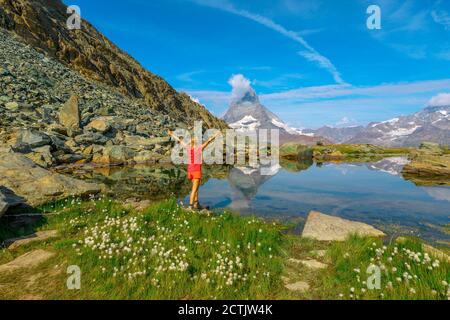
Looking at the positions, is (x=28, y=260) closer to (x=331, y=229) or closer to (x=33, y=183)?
(x=33, y=183)

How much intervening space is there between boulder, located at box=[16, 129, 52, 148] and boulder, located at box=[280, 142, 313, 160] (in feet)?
182

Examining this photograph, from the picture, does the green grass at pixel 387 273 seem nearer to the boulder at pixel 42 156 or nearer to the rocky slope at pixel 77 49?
the boulder at pixel 42 156

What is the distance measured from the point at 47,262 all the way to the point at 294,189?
69.2ft

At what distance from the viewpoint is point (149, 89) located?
13775cm

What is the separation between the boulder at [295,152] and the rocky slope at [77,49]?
40.3 metres

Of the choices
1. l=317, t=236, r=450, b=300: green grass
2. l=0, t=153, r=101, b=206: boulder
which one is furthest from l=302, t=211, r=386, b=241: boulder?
l=0, t=153, r=101, b=206: boulder

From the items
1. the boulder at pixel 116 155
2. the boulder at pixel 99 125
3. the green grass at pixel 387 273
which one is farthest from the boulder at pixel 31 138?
the green grass at pixel 387 273

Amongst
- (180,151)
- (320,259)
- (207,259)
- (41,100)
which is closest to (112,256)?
(207,259)

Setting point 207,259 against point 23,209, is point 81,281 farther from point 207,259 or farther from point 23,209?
point 23,209

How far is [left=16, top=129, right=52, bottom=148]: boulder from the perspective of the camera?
3284cm

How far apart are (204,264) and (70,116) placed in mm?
42975

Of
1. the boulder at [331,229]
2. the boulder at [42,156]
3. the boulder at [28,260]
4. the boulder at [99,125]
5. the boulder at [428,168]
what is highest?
the boulder at [99,125]

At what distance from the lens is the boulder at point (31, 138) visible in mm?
32844

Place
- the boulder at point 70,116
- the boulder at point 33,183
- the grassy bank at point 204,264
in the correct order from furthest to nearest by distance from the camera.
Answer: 1. the boulder at point 70,116
2. the boulder at point 33,183
3. the grassy bank at point 204,264
